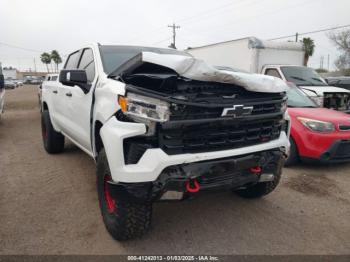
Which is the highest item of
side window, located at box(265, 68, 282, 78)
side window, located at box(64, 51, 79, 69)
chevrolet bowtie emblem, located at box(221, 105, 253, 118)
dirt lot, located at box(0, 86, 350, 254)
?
side window, located at box(64, 51, 79, 69)

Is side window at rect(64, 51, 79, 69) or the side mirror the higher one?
side window at rect(64, 51, 79, 69)

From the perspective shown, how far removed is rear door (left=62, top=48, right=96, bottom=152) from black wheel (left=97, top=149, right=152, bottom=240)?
2.59ft

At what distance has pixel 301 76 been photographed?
30.9 ft

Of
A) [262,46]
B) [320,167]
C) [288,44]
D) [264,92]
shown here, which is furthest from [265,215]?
[288,44]

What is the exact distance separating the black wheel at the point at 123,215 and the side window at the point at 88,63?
122 cm

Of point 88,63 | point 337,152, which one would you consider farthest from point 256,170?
point 337,152

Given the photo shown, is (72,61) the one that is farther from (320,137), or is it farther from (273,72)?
(273,72)

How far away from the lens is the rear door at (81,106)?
333 centimetres

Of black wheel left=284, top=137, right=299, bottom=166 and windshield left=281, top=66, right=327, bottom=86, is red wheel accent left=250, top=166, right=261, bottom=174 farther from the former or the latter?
windshield left=281, top=66, right=327, bottom=86

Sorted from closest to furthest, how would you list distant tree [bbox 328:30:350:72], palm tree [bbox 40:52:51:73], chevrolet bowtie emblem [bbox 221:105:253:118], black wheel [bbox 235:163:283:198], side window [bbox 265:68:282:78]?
1. chevrolet bowtie emblem [bbox 221:105:253:118]
2. black wheel [bbox 235:163:283:198]
3. side window [bbox 265:68:282:78]
4. distant tree [bbox 328:30:350:72]
5. palm tree [bbox 40:52:51:73]

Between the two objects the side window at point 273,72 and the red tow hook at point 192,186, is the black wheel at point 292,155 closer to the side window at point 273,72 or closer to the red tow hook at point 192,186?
the red tow hook at point 192,186

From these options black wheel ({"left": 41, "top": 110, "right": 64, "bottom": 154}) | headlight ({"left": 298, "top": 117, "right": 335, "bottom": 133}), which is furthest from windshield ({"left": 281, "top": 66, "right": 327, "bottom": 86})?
black wheel ({"left": 41, "top": 110, "right": 64, "bottom": 154})

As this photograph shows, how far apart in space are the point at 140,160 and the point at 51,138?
3.77 meters

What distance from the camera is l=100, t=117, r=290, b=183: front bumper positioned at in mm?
2203
